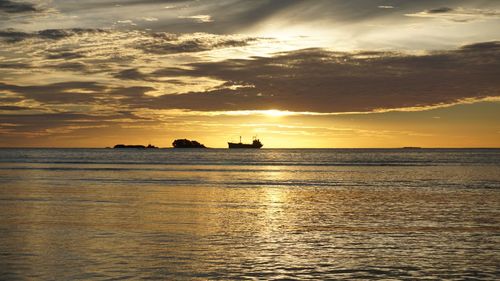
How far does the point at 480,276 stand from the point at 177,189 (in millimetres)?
37570

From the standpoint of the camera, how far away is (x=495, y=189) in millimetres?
54125

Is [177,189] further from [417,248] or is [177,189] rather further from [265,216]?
[417,248]

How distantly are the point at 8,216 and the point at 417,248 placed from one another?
22.4m

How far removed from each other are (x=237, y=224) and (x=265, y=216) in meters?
3.82

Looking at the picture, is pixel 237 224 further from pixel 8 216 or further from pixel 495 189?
pixel 495 189

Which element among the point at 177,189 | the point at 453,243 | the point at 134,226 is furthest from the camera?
the point at 177,189

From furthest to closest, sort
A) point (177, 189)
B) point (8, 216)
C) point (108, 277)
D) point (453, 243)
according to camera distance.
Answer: point (177, 189), point (8, 216), point (453, 243), point (108, 277)

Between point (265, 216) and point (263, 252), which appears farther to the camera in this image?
point (265, 216)

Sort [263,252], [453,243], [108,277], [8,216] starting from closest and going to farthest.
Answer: [108,277]
[263,252]
[453,243]
[8,216]

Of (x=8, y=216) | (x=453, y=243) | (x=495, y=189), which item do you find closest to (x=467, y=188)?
(x=495, y=189)

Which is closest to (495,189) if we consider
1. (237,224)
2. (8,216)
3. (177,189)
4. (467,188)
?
(467,188)

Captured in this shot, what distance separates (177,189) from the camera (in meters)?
53.6

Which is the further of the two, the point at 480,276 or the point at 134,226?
the point at 134,226

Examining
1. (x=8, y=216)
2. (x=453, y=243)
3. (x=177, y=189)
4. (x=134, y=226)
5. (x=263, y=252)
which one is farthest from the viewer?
(x=177, y=189)
